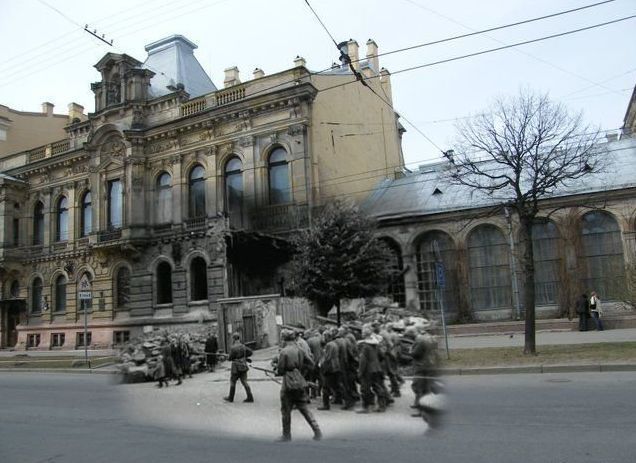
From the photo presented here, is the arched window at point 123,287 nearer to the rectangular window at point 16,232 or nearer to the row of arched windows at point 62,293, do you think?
the row of arched windows at point 62,293

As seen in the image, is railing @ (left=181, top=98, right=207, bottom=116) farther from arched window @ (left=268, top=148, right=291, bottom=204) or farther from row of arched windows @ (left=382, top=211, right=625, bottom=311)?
row of arched windows @ (left=382, top=211, right=625, bottom=311)

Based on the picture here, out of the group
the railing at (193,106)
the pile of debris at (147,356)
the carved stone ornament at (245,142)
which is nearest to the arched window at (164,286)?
the pile of debris at (147,356)

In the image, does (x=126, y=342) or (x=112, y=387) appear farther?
(x=126, y=342)

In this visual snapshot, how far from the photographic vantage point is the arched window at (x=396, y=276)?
100 inches

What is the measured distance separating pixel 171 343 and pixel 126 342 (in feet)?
1.16

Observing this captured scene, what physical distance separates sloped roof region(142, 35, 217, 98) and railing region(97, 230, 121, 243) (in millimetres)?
3074

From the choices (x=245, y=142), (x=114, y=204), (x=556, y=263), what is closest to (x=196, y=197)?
(x=114, y=204)

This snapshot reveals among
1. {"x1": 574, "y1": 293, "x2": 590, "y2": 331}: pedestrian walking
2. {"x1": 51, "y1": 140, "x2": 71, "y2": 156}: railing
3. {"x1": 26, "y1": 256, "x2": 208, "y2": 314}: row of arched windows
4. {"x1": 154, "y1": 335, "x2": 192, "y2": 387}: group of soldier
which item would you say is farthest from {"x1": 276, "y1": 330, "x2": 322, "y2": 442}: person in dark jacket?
{"x1": 574, "y1": 293, "x2": 590, "y2": 331}: pedestrian walking

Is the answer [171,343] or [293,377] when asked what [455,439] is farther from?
[171,343]

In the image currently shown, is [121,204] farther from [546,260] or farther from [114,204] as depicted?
[546,260]

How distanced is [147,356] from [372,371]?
1.72m

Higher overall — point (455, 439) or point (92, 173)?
point (92, 173)

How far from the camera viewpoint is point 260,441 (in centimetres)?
284

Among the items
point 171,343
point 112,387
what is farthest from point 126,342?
point 112,387
